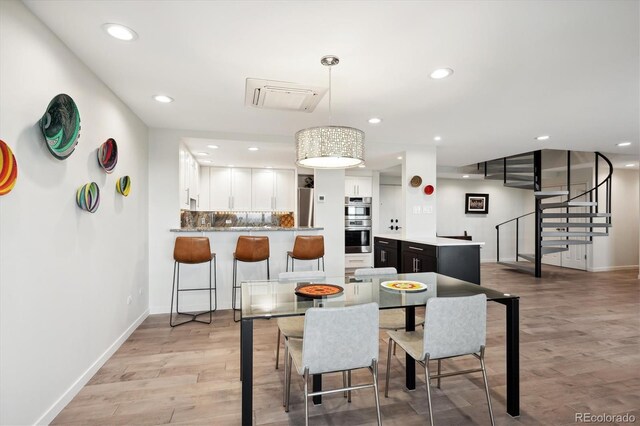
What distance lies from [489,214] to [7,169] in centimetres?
954

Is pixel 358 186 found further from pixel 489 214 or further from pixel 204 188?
pixel 489 214

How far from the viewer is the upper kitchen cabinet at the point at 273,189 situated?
6910mm

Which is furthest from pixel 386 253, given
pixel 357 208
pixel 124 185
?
pixel 124 185

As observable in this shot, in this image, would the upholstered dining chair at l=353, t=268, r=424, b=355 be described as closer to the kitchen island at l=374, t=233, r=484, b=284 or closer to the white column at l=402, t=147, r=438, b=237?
the kitchen island at l=374, t=233, r=484, b=284

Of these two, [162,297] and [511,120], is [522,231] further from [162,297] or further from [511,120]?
[162,297]

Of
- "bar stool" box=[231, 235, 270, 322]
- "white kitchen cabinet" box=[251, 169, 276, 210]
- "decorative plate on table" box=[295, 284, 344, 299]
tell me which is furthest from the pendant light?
"white kitchen cabinet" box=[251, 169, 276, 210]

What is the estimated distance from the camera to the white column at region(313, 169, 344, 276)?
4.77 metres

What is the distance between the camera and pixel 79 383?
7.45ft

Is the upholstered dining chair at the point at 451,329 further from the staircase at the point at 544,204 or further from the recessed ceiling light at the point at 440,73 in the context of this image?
the staircase at the point at 544,204

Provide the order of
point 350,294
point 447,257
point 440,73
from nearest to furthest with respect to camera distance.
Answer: point 350,294 → point 440,73 → point 447,257

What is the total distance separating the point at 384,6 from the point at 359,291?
1685 mm

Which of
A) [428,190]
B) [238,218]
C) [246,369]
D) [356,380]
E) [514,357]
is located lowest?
[356,380]

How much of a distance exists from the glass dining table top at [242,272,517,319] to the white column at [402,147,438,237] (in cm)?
247

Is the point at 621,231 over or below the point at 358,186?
below
